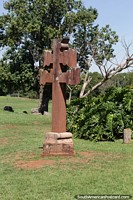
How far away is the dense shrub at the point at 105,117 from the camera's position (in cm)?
1159

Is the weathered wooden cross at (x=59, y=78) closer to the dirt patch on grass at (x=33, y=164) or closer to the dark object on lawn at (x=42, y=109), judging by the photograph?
the dirt patch on grass at (x=33, y=164)

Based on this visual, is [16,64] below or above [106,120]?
above

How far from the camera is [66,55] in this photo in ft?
27.7

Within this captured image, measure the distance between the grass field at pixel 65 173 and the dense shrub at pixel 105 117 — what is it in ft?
5.01

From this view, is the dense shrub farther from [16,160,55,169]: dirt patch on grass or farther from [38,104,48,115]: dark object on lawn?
[38,104,48,115]: dark object on lawn

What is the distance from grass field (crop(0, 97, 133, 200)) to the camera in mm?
5441

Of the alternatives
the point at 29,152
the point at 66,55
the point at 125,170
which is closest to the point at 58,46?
the point at 66,55

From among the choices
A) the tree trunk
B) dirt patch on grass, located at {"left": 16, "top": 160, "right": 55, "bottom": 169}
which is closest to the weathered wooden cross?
dirt patch on grass, located at {"left": 16, "top": 160, "right": 55, "bottom": 169}

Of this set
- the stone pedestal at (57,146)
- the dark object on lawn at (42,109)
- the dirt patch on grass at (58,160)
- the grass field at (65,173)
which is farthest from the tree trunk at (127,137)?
the dark object on lawn at (42,109)

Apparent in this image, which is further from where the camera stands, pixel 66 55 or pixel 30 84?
pixel 30 84

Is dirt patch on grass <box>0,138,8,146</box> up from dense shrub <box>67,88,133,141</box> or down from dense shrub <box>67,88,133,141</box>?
down

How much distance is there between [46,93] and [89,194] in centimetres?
2365

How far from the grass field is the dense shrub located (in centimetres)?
153

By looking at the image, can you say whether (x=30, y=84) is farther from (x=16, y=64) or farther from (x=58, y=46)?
(x=58, y=46)
